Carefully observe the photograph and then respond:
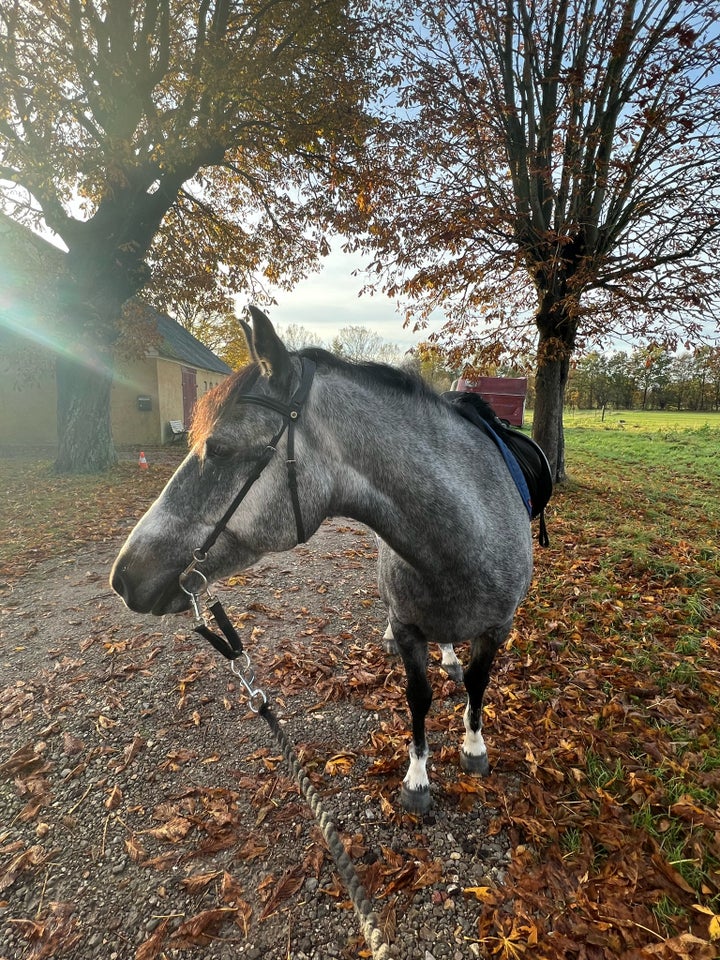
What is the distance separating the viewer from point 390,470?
182cm

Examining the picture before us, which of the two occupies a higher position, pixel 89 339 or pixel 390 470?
pixel 89 339

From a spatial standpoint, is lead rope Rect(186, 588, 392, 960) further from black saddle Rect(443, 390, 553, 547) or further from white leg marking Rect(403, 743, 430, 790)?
black saddle Rect(443, 390, 553, 547)

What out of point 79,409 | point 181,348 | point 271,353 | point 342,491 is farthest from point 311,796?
point 181,348

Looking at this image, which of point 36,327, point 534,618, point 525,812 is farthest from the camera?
point 36,327

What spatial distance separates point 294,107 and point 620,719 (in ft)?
39.1

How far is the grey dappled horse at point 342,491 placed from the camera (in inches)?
64.9

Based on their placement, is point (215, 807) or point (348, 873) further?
point (215, 807)

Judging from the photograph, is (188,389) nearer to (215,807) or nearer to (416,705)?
(215,807)

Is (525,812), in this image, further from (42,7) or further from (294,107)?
(42,7)

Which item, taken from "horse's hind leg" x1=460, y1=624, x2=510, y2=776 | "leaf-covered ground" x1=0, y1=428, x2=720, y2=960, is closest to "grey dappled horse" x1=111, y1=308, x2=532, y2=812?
"horse's hind leg" x1=460, y1=624, x2=510, y2=776

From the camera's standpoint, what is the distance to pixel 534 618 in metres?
4.55

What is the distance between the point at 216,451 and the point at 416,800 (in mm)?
2346

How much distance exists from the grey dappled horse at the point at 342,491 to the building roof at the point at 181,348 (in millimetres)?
19016

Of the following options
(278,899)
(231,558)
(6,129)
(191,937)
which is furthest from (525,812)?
(6,129)
